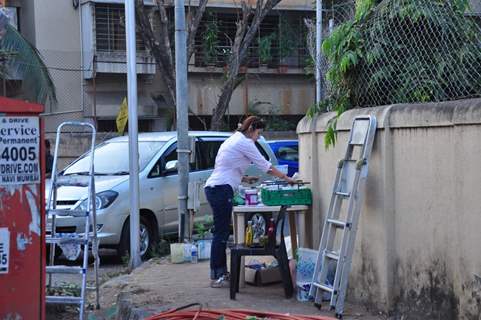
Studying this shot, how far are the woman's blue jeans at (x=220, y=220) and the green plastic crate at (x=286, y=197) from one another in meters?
0.44

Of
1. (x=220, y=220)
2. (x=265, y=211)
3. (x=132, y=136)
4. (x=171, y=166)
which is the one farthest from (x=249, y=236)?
(x=171, y=166)

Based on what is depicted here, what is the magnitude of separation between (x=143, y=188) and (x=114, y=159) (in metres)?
0.83

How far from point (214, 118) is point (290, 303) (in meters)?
12.5

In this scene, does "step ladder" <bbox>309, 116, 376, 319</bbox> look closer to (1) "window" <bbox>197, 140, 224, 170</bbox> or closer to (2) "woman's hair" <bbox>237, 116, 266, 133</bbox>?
(2) "woman's hair" <bbox>237, 116, 266, 133</bbox>

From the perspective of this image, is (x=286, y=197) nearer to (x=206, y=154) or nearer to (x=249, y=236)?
(x=249, y=236)

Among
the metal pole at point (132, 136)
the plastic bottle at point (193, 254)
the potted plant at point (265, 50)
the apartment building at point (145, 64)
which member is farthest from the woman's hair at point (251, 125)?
the potted plant at point (265, 50)

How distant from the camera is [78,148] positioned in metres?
18.1

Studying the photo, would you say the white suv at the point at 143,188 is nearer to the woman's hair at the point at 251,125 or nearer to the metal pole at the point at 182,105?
the metal pole at the point at 182,105

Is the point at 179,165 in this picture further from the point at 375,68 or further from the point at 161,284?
the point at 375,68

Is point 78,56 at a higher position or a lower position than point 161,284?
higher

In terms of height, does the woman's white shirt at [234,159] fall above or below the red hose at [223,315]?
above

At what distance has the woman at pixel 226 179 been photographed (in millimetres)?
7965

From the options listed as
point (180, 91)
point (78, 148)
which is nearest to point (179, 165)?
point (180, 91)

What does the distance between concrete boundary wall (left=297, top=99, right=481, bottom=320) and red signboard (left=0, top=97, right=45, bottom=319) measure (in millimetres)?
2849
